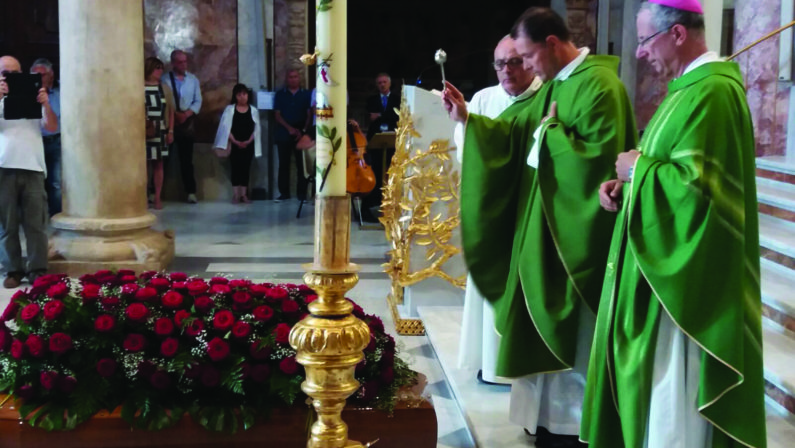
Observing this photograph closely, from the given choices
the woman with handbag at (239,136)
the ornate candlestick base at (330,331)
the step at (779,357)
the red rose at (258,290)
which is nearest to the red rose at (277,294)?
the red rose at (258,290)

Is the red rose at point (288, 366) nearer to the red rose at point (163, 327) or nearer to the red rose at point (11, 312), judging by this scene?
the red rose at point (163, 327)

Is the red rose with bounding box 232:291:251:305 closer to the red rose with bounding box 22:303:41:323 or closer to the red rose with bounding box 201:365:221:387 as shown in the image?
the red rose with bounding box 201:365:221:387

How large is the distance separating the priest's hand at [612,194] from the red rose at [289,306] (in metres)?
1.11

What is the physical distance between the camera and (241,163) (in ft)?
35.1

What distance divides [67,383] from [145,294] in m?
0.37

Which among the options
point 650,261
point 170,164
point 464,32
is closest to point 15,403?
point 650,261

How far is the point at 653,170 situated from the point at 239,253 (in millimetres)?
5314

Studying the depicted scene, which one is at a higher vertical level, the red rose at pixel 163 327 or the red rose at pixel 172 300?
the red rose at pixel 172 300

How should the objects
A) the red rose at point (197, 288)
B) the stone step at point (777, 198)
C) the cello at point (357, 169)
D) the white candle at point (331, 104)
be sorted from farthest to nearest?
1. the cello at point (357, 169)
2. the stone step at point (777, 198)
3. the red rose at point (197, 288)
4. the white candle at point (331, 104)

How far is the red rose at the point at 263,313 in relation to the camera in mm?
2877

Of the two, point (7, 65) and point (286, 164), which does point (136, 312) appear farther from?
point (286, 164)

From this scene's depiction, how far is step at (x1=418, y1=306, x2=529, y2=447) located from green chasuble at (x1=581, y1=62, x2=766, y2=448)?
915 millimetres

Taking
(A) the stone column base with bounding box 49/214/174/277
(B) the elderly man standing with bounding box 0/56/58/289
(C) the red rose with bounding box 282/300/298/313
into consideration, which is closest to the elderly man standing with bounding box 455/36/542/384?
(C) the red rose with bounding box 282/300/298/313

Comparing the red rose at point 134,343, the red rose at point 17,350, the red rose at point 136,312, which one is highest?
the red rose at point 136,312
